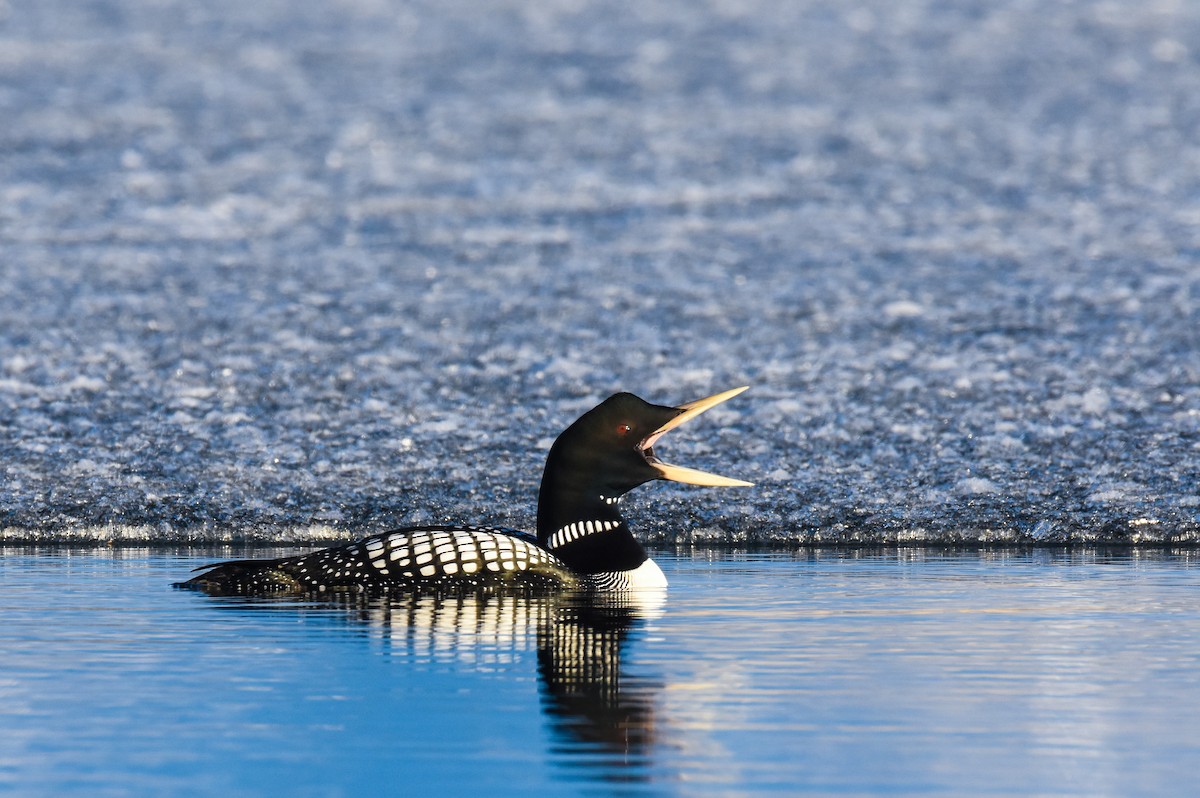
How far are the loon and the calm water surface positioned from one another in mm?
174

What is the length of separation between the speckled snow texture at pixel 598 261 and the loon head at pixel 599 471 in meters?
1.89

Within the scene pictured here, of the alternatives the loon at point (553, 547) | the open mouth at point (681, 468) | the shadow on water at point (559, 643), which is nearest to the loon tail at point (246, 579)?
the loon at point (553, 547)

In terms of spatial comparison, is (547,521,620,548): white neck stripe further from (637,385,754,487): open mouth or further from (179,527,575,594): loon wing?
(179,527,575,594): loon wing

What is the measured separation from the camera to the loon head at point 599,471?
25.1 ft

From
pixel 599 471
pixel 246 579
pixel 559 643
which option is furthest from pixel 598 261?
pixel 559 643

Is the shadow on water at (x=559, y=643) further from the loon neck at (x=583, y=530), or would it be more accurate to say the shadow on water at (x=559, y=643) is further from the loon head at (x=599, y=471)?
the loon head at (x=599, y=471)

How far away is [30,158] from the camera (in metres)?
17.6

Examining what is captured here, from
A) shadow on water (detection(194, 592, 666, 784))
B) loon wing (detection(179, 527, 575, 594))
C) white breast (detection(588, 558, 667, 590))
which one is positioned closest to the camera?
shadow on water (detection(194, 592, 666, 784))

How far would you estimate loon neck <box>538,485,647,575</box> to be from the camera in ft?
24.8

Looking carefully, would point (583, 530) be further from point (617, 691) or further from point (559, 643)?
point (617, 691)

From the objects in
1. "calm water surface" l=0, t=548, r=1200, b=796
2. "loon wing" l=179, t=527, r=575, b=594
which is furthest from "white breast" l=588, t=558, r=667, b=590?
"loon wing" l=179, t=527, r=575, b=594

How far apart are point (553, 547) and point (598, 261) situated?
7.48 meters

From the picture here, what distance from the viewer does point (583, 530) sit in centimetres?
763

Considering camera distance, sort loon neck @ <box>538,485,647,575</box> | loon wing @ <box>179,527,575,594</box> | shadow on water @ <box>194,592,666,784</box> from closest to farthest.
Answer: shadow on water @ <box>194,592,666,784</box> → loon wing @ <box>179,527,575,594</box> → loon neck @ <box>538,485,647,575</box>
